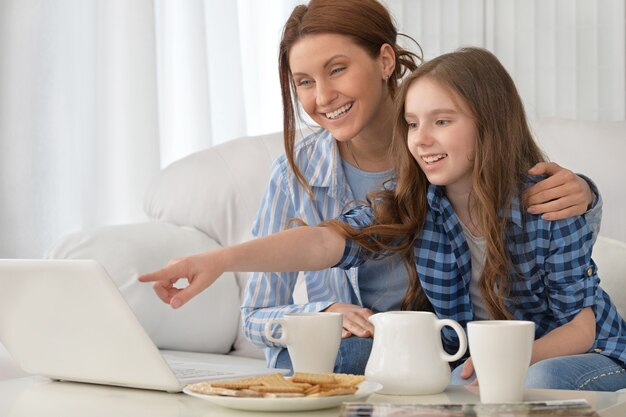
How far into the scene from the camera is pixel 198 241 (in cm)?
223

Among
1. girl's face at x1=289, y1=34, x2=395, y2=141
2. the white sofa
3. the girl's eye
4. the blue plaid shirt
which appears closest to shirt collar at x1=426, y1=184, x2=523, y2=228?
the blue plaid shirt

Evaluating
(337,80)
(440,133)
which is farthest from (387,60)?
(440,133)

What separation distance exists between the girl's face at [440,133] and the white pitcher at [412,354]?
1.52 ft

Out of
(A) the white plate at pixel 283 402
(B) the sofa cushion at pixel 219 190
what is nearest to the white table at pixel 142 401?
(A) the white plate at pixel 283 402

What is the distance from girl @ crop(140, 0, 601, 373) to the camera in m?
1.73

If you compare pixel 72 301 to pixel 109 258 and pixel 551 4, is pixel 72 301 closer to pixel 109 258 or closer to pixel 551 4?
pixel 109 258

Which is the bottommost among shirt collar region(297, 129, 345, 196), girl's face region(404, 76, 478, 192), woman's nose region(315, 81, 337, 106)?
shirt collar region(297, 129, 345, 196)

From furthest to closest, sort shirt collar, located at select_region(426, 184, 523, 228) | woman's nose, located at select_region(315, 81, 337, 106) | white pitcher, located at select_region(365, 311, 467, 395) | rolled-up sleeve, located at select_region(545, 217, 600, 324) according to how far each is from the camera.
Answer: woman's nose, located at select_region(315, 81, 337, 106), shirt collar, located at select_region(426, 184, 523, 228), rolled-up sleeve, located at select_region(545, 217, 600, 324), white pitcher, located at select_region(365, 311, 467, 395)

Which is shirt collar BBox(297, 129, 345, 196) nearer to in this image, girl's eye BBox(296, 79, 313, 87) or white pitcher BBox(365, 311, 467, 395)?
girl's eye BBox(296, 79, 313, 87)

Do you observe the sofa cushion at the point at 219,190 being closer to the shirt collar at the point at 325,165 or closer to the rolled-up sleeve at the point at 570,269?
the shirt collar at the point at 325,165

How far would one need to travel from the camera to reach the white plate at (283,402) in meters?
0.95

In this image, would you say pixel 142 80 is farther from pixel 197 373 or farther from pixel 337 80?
pixel 197 373

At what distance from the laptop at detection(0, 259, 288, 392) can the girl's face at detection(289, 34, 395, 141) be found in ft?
2.07

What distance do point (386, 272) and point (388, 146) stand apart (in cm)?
24
